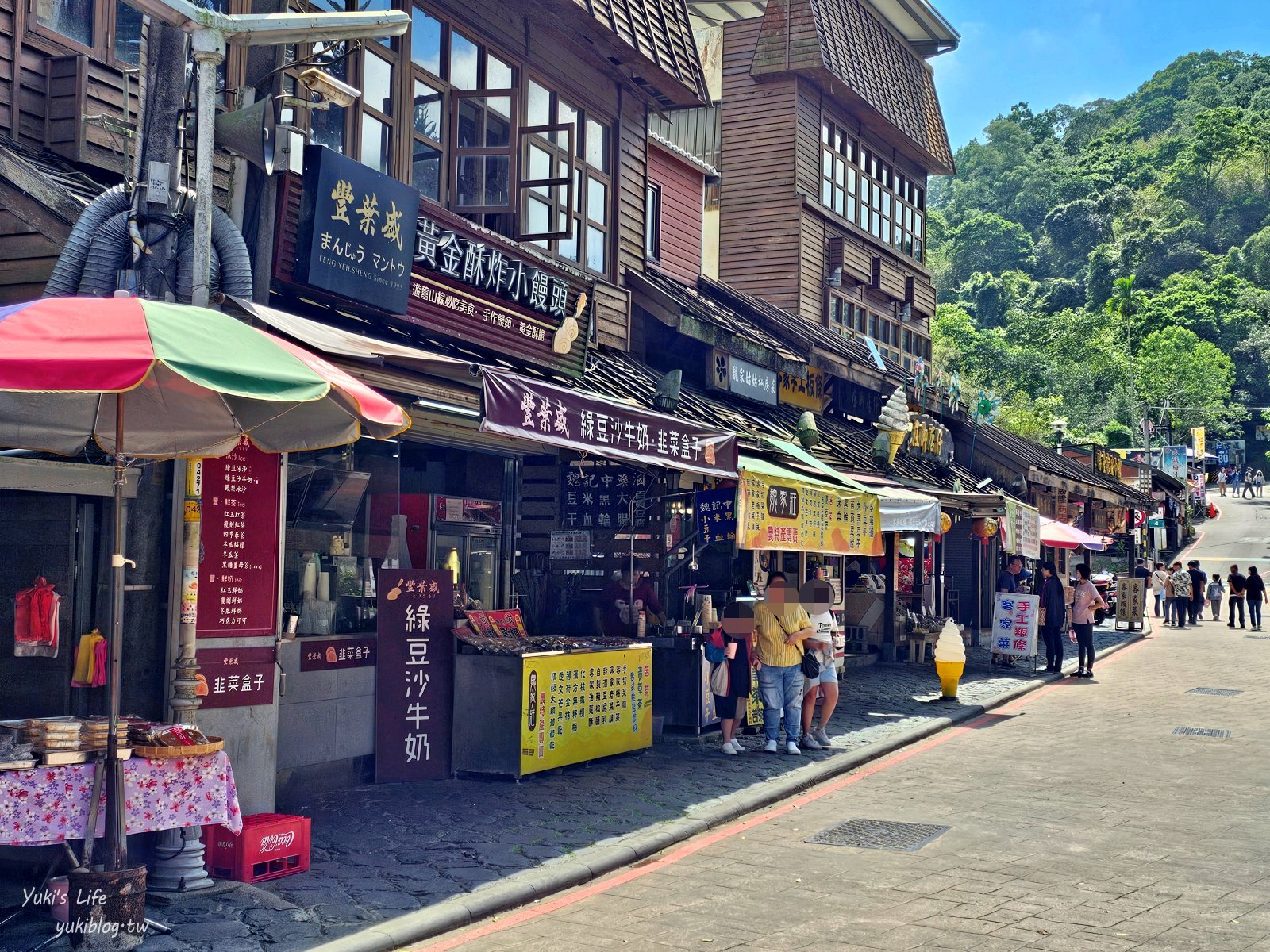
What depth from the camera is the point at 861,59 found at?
91.1 ft

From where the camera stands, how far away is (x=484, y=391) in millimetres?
8328

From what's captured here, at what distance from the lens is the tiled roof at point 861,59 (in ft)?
84.9

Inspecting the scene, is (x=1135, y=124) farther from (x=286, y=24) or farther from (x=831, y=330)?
(x=286, y=24)

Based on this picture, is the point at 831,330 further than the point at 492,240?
Yes

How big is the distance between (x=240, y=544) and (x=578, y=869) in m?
2.97

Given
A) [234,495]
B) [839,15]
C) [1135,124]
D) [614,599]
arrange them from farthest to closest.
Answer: [1135,124]
[839,15]
[614,599]
[234,495]

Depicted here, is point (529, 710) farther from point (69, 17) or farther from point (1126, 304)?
point (1126, 304)

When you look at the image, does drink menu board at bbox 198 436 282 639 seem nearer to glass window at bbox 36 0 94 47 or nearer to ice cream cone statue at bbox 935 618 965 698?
glass window at bbox 36 0 94 47

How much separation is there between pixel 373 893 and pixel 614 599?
6183 millimetres

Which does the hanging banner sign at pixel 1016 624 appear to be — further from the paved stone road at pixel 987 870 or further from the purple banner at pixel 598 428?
the purple banner at pixel 598 428

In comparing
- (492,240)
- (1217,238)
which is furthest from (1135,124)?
(492,240)

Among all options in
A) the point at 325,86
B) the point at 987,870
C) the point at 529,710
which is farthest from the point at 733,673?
the point at 325,86

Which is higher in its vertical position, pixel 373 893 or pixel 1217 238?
pixel 1217 238

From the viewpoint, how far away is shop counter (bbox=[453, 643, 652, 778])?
33.9ft
